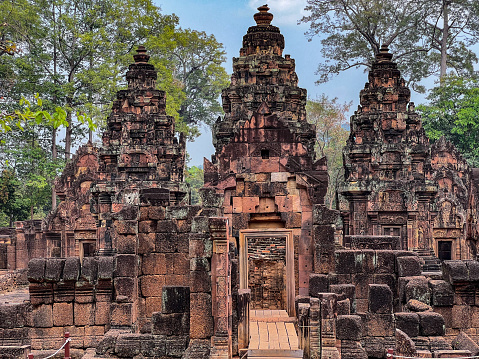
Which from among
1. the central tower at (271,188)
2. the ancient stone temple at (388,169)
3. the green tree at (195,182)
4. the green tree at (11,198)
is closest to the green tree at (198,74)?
the green tree at (195,182)

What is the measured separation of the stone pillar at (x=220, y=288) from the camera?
29.9 feet

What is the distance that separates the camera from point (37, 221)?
85.4 feet

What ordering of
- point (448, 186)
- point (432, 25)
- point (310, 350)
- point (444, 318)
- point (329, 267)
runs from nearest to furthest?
point (310, 350) → point (444, 318) → point (329, 267) → point (448, 186) → point (432, 25)

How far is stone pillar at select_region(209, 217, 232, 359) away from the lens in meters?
9.12

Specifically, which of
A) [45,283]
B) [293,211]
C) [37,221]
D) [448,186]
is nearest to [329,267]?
[293,211]

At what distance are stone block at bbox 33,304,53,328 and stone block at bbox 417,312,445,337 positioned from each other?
6044 millimetres

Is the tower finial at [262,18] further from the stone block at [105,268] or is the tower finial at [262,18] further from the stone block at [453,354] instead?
the stone block at [453,354]

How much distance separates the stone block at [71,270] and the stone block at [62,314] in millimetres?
494

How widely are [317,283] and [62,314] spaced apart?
14.7 ft

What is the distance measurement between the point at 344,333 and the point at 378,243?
13.5 feet

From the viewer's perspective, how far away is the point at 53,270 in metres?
10.8

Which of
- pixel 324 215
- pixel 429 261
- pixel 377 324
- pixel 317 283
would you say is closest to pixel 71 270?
pixel 317 283

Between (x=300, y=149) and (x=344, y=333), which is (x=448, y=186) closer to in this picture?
(x=300, y=149)

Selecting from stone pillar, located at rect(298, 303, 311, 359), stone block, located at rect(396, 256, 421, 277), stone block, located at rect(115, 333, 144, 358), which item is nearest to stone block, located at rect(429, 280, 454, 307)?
stone block, located at rect(396, 256, 421, 277)
